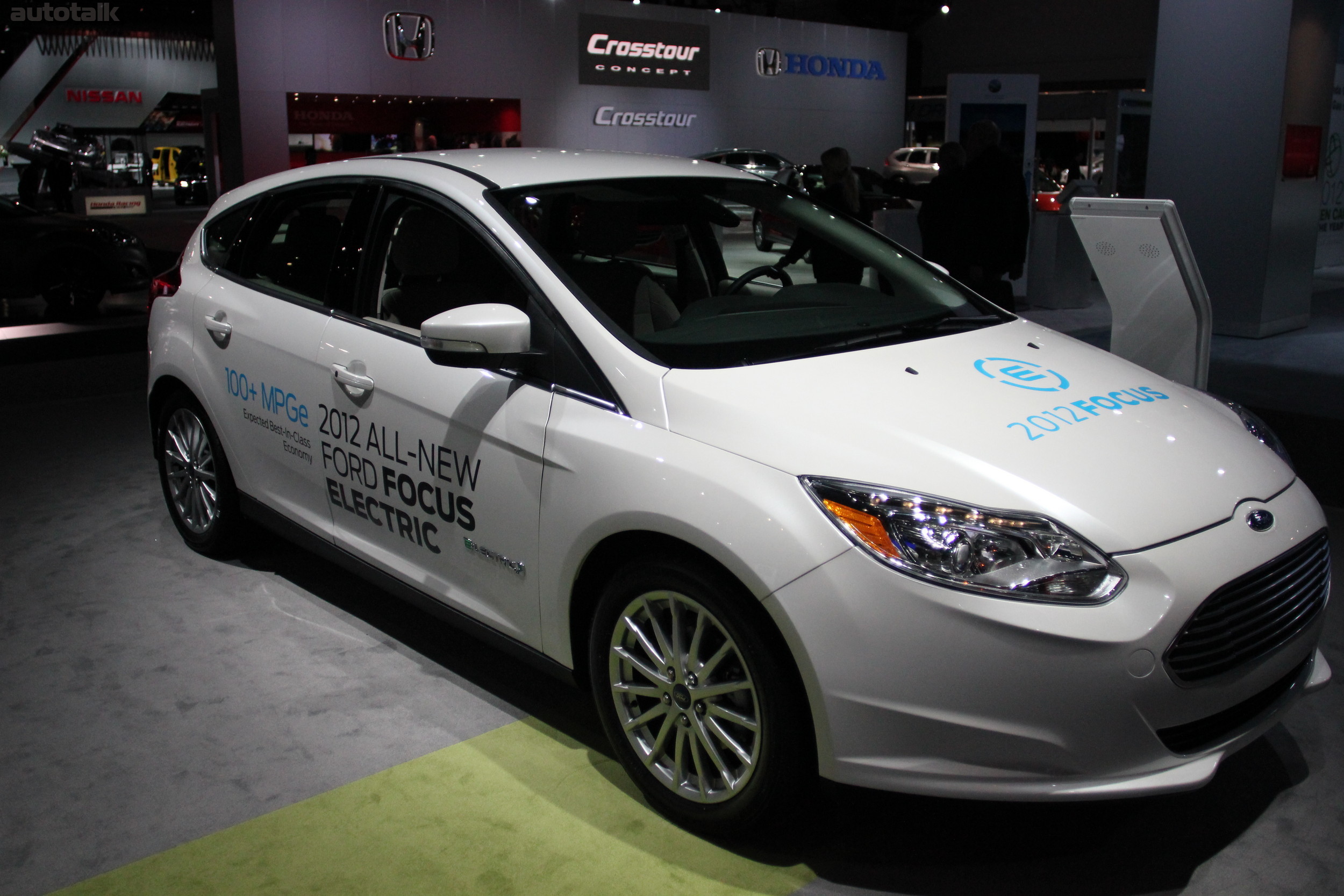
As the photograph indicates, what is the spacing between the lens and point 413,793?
9.12 ft

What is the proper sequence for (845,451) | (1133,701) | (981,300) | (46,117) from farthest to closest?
(46,117)
(981,300)
(845,451)
(1133,701)

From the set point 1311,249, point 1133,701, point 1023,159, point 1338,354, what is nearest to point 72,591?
point 1133,701

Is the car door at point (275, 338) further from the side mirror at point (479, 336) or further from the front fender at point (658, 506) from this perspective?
the front fender at point (658, 506)

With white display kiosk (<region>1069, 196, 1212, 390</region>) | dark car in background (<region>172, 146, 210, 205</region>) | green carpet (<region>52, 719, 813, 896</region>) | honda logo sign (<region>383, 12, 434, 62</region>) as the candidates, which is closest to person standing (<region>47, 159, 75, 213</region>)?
honda logo sign (<region>383, 12, 434, 62</region>)

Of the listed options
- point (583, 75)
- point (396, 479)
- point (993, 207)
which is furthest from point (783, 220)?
point (583, 75)

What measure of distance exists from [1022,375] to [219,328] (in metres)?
2.58

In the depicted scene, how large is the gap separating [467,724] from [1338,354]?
25.1 feet

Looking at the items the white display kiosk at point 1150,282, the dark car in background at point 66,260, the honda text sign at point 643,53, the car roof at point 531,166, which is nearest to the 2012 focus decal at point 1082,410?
the car roof at point 531,166

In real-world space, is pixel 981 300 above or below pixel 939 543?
above

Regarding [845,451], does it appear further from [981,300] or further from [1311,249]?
[1311,249]

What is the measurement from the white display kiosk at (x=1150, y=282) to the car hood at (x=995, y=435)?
2.26 metres

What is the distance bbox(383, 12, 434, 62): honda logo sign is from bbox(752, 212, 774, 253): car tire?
55.9 feet

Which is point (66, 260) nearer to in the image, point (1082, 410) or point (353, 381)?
point (353, 381)

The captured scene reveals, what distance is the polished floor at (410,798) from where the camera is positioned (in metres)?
2.44
